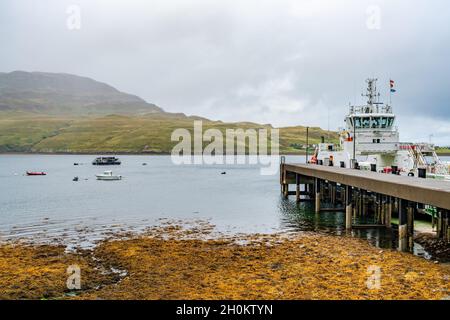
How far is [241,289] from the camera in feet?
62.7

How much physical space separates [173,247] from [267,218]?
18.0 m

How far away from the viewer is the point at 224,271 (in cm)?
2261

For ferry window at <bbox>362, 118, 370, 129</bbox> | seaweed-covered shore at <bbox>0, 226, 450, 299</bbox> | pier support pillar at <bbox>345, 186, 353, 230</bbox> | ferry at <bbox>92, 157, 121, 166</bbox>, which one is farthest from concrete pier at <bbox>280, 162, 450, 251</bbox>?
ferry at <bbox>92, 157, 121, 166</bbox>

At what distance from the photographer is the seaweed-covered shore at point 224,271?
18812 millimetres

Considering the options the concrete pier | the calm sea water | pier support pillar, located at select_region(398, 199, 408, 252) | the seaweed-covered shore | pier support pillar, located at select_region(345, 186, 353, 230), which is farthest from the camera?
the calm sea water

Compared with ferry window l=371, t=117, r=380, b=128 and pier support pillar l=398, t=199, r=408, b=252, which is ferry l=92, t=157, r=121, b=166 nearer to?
ferry window l=371, t=117, r=380, b=128

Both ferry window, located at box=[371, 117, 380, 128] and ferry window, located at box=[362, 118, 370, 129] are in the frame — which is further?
ferry window, located at box=[362, 118, 370, 129]

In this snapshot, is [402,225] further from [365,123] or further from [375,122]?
[375,122]

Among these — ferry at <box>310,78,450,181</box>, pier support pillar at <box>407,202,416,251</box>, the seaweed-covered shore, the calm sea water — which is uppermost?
ferry at <box>310,78,450,181</box>

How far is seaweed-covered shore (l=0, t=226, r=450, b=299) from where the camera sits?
18812 millimetres

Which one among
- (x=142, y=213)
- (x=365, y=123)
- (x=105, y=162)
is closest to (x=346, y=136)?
(x=365, y=123)

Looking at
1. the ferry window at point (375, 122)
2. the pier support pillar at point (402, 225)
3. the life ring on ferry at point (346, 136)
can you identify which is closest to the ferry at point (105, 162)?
the life ring on ferry at point (346, 136)

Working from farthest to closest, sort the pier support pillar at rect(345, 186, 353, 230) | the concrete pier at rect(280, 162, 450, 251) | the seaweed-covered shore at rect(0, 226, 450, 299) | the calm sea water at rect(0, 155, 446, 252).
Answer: the calm sea water at rect(0, 155, 446, 252) < the pier support pillar at rect(345, 186, 353, 230) < the concrete pier at rect(280, 162, 450, 251) < the seaweed-covered shore at rect(0, 226, 450, 299)
